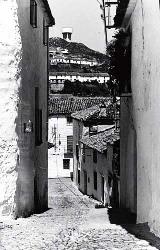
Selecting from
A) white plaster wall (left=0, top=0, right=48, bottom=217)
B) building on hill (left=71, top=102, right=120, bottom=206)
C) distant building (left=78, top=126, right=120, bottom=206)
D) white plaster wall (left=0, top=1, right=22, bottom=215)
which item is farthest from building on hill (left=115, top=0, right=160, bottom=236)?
distant building (left=78, top=126, right=120, bottom=206)

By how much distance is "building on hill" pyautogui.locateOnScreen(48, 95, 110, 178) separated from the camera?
4422 centimetres

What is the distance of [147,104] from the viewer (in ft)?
34.3

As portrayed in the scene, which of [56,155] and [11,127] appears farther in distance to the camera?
[56,155]

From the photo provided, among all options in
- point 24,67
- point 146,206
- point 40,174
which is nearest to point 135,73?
point 24,67

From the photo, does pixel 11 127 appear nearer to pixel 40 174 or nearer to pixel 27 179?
pixel 27 179

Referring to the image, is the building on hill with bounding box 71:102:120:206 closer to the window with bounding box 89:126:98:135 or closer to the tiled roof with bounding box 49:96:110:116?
the window with bounding box 89:126:98:135

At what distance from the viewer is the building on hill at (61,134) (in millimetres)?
44219

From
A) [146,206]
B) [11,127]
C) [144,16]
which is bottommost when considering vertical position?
[146,206]

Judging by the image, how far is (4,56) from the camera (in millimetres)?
11570

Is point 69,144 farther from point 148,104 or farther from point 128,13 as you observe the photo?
point 148,104

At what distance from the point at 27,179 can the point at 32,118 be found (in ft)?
6.85

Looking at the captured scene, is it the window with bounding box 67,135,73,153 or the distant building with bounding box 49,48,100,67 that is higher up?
the distant building with bounding box 49,48,100,67

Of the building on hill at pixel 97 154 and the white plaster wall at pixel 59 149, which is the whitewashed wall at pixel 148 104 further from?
the white plaster wall at pixel 59 149

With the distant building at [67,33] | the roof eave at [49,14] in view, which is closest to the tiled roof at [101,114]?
the roof eave at [49,14]
